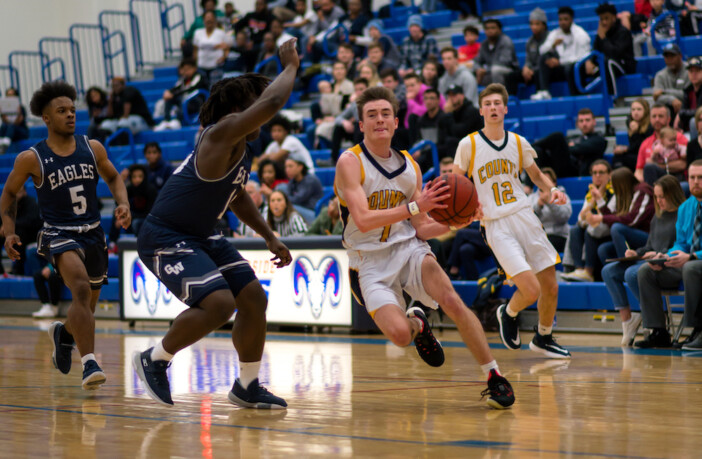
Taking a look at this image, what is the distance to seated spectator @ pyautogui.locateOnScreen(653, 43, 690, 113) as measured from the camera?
11.7 meters

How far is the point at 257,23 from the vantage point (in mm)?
18891

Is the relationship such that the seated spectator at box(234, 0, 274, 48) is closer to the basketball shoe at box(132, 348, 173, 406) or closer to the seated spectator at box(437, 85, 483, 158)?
the seated spectator at box(437, 85, 483, 158)

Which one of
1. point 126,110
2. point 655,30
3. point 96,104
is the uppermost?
point 655,30

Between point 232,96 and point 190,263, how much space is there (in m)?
0.91

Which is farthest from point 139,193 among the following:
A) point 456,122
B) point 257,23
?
point 257,23

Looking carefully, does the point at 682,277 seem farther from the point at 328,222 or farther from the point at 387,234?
the point at 328,222

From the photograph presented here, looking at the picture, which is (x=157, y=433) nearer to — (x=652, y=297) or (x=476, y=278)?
(x=652, y=297)

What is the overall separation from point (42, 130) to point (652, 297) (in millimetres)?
15348

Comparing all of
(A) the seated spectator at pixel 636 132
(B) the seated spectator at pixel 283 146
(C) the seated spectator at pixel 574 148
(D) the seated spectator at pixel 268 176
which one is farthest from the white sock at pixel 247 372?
(B) the seated spectator at pixel 283 146

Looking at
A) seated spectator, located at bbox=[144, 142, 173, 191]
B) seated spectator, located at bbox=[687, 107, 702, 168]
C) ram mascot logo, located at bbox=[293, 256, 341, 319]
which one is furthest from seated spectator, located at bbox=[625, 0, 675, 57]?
seated spectator, located at bbox=[144, 142, 173, 191]

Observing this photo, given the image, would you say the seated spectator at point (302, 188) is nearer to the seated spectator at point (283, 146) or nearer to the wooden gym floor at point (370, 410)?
the seated spectator at point (283, 146)

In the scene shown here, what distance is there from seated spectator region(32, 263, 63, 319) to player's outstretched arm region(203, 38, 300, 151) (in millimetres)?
10119

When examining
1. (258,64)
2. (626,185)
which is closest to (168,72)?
(258,64)

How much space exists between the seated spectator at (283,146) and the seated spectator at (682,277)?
19.8 feet
